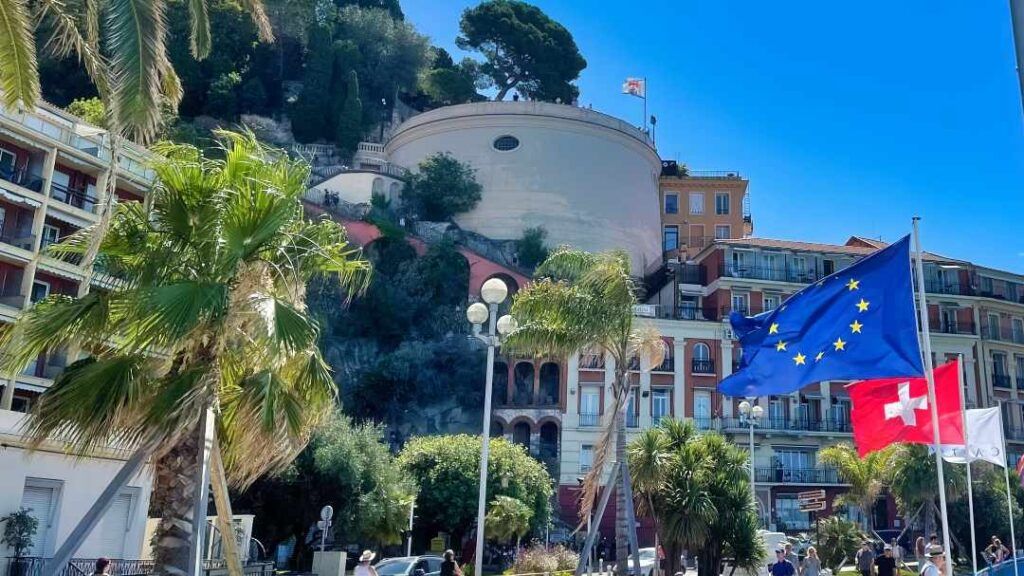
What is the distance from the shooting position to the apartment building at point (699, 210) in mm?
74062

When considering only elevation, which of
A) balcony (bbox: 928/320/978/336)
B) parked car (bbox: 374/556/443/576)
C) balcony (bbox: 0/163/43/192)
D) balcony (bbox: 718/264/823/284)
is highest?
balcony (bbox: 718/264/823/284)

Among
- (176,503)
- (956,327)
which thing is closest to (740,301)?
(956,327)

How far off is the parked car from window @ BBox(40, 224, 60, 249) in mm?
22408

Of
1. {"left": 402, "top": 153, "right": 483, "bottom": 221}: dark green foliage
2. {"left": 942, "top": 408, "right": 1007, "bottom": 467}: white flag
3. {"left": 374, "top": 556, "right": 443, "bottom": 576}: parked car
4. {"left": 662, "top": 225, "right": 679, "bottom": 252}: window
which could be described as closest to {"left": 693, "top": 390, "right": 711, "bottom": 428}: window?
{"left": 402, "top": 153, "right": 483, "bottom": 221}: dark green foliage

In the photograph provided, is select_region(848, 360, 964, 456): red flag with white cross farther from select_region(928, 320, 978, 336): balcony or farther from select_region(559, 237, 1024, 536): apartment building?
select_region(928, 320, 978, 336): balcony

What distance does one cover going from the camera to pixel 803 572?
20.4m

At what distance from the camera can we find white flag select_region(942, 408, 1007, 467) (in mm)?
18125

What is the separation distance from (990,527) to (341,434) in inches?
1279

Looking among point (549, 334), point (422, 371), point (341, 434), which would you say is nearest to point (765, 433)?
point (422, 371)

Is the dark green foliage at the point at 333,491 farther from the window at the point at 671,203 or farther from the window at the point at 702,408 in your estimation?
the window at the point at 671,203

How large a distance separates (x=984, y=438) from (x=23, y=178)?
109ft

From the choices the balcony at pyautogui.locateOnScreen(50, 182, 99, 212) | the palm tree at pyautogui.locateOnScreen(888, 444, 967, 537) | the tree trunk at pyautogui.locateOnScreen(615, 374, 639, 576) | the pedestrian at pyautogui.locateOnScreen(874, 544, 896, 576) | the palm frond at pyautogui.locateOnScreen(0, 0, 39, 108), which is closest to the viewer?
the palm frond at pyautogui.locateOnScreen(0, 0, 39, 108)

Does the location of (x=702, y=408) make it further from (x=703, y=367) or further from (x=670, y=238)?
(x=670, y=238)

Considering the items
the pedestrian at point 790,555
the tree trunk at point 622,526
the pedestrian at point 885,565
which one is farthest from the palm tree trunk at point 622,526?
the pedestrian at point 885,565
